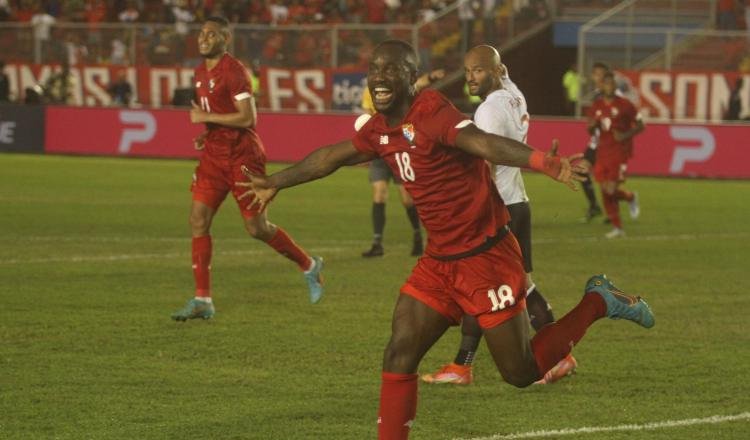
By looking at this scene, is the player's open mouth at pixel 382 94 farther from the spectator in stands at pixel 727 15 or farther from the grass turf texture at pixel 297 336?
the spectator in stands at pixel 727 15

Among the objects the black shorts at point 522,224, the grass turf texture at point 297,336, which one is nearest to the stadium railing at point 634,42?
the grass turf texture at point 297,336

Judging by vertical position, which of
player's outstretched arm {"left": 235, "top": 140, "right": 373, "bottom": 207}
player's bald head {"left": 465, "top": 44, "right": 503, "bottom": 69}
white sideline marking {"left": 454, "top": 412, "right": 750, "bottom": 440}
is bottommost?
white sideline marking {"left": 454, "top": 412, "right": 750, "bottom": 440}

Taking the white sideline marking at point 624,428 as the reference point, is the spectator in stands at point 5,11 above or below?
below

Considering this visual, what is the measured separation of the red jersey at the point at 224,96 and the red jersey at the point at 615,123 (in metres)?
8.42

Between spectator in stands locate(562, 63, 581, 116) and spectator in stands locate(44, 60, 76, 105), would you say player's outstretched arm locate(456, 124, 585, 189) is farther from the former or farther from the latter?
spectator in stands locate(44, 60, 76, 105)

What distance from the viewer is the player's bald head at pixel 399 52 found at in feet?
22.5

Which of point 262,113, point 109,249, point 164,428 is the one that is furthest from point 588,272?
point 262,113

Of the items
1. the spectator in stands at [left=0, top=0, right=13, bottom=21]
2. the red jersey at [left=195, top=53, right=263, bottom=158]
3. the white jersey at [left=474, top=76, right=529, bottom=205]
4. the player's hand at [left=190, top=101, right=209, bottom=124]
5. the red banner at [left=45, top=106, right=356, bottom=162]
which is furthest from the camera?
the spectator in stands at [left=0, top=0, right=13, bottom=21]

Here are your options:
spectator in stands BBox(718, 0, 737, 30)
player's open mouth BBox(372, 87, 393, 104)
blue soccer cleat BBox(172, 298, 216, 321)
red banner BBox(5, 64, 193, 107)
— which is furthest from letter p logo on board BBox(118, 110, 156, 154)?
player's open mouth BBox(372, 87, 393, 104)

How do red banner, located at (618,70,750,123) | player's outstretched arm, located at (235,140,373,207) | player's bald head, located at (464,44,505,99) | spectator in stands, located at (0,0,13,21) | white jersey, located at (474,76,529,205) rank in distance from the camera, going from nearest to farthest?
player's outstretched arm, located at (235,140,373,207)
player's bald head, located at (464,44,505,99)
white jersey, located at (474,76,529,205)
red banner, located at (618,70,750,123)
spectator in stands, located at (0,0,13,21)

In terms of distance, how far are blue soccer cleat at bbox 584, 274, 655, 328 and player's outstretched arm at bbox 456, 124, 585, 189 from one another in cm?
166

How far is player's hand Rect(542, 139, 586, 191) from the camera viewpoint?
20.7 ft

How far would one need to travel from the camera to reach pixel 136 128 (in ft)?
103

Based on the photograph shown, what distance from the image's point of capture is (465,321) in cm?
922
